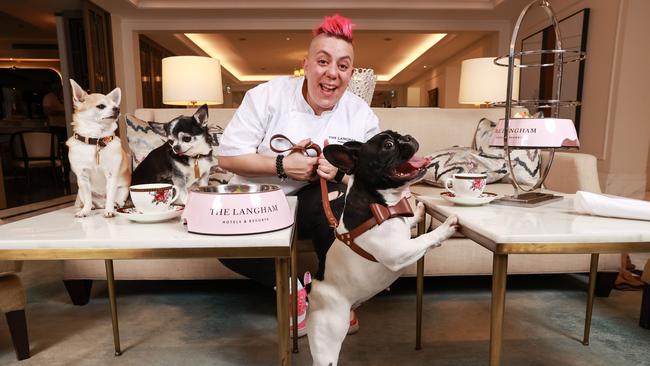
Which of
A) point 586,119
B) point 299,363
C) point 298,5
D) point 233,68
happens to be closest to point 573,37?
point 586,119

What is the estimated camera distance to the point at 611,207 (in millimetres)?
880

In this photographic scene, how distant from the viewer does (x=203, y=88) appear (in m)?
2.58

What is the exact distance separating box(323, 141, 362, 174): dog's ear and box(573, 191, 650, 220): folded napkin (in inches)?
21.7

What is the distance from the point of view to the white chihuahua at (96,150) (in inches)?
37.8

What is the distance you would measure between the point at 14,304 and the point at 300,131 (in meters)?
1.15

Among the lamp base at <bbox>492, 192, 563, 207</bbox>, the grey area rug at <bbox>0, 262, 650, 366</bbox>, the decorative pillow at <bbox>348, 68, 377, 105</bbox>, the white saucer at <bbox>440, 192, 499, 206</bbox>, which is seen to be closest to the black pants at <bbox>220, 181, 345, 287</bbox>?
the grey area rug at <bbox>0, 262, 650, 366</bbox>

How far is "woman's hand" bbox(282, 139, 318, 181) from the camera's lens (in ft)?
4.05

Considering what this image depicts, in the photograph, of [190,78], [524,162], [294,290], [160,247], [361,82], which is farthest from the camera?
[190,78]

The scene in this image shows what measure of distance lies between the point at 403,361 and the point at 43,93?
408 inches

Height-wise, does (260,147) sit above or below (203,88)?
below

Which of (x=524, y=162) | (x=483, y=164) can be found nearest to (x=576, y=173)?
(x=524, y=162)

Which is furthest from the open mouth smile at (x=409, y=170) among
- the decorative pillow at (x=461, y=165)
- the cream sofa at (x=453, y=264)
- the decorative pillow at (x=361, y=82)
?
the decorative pillow at (x=361, y=82)

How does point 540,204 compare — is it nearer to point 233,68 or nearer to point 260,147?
point 260,147

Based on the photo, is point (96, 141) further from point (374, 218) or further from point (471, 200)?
point (471, 200)
